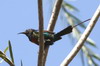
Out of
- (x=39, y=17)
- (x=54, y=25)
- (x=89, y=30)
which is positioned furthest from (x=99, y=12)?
(x=39, y=17)

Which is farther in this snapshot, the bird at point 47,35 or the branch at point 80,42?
the bird at point 47,35

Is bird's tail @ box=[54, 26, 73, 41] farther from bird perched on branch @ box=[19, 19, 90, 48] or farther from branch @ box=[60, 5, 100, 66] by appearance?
branch @ box=[60, 5, 100, 66]

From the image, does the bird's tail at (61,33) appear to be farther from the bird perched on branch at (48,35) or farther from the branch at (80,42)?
the branch at (80,42)

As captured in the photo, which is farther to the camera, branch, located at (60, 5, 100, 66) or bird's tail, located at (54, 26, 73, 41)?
bird's tail, located at (54, 26, 73, 41)

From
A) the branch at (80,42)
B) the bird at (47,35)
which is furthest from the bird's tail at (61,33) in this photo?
the branch at (80,42)

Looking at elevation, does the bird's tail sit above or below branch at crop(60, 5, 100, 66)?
below

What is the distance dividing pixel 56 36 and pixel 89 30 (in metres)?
0.49

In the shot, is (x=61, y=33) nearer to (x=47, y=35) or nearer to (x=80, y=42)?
(x=47, y=35)

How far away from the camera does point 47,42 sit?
239cm

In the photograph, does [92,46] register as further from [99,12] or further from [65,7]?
[99,12]

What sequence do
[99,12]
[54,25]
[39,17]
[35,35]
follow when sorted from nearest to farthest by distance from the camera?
[39,17], [99,12], [54,25], [35,35]

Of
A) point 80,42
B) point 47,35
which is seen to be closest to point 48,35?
point 47,35

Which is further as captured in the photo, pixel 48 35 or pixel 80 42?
pixel 48 35

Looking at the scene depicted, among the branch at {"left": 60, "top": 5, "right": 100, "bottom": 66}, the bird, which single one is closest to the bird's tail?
the bird
